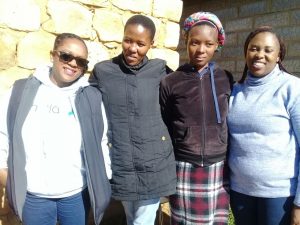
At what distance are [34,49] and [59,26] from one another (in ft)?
0.83

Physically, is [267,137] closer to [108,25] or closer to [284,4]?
[108,25]

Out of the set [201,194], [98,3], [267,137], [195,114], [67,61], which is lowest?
[201,194]

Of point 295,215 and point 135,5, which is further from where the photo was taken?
point 135,5

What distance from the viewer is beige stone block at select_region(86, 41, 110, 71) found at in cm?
279

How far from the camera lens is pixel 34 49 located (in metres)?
2.50

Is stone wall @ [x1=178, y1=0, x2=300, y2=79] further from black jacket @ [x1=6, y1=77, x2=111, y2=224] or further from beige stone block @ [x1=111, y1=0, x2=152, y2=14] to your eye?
black jacket @ [x1=6, y1=77, x2=111, y2=224]

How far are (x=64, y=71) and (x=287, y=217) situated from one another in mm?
1586

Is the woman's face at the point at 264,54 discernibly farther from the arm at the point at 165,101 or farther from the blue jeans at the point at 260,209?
the blue jeans at the point at 260,209

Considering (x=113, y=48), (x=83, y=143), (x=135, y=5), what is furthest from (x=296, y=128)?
(x=135, y=5)

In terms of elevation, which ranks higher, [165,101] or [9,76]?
[9,76]

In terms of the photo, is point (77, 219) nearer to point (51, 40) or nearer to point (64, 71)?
point (64, 71)

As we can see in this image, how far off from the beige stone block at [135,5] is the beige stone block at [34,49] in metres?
0.66

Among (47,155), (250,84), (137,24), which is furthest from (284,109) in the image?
(47,155)

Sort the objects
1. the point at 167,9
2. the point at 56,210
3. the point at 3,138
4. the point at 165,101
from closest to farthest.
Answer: the point at 3,138 < the point at 56,210 < the point at 165,101 < the point at 167,9
